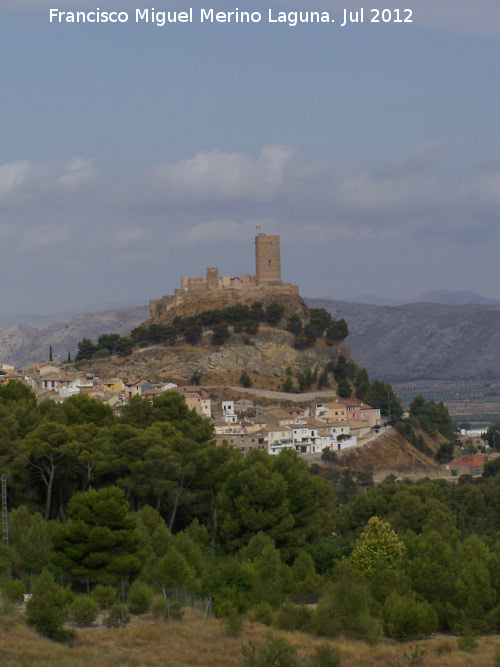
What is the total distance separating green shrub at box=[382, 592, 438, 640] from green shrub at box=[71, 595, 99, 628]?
22.1 ft

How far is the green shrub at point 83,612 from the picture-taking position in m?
21.7

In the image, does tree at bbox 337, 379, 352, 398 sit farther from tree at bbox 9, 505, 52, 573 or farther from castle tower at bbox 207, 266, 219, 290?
tree at bbox 9, 505, 52, 573

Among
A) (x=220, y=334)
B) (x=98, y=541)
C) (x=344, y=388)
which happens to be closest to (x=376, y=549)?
(x=98, y=541)

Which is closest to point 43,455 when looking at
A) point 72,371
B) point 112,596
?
point 112,596

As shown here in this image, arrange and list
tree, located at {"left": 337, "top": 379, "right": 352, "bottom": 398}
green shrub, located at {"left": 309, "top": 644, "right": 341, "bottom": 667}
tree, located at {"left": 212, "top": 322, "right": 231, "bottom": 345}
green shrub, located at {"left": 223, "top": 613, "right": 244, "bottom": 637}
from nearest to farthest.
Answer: green shrub, located at {"left": 309, "top": 644, "right": 341, "bottom": 667}
green shrub, located at {"left": 223, "top": 613, "right": 244, "bottom": 637}
tree, located at {"left": 337, "top": 379, "right": 352, "bottom": 398}
tree, located at {"left": 212, "top": 322, "right": 231, "bottom": 345}

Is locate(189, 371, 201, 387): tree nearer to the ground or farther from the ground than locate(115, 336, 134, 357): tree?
nearer to the ground

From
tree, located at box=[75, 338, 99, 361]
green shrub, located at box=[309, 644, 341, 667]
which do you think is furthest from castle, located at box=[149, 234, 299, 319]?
green shrub, located at box=[309, 644, 341, 667]

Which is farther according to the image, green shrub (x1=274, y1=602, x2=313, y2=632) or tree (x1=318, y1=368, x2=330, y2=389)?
tree (x1=318, y1=368, x2=330, y2=389)

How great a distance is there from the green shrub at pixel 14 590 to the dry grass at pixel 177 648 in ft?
6.88

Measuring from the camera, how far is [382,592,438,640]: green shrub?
23.1m

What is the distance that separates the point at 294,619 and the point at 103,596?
4.57 metres

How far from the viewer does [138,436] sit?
3628 centimetres

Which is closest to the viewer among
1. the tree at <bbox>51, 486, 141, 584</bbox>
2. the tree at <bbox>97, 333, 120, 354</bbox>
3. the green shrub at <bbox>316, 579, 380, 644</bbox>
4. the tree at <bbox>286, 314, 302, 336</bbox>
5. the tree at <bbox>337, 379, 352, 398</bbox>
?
the green shrub at <bbox>316, 579, 380, 644</bbox>

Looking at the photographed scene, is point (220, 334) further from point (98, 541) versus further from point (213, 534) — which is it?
point (98, 541)
